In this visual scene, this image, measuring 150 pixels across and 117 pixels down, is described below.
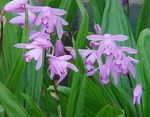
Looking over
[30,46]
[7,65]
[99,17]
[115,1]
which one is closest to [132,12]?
[99,17]

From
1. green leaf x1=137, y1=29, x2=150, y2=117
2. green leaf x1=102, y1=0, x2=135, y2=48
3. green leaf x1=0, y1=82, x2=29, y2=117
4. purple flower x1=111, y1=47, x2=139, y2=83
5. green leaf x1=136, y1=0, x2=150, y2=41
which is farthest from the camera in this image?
green leaf x1=136, y1=0, x2=150, y2=41

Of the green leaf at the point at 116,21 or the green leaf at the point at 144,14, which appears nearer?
the green leaf at the point at 116,21

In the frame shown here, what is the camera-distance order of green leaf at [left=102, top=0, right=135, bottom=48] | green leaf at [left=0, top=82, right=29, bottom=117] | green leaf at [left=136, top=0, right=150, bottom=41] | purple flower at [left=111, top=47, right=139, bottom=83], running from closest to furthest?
1. green leaf at [left=0, top=82, right=29, bottom=117]
2. purple flower at [left=111, top=47, right=139, bottom=83]
3. green leaf at [left=102, top=0, right=135, bottom=48]
4. green leaf at [left=136, top=0, right=150, bottom=41]

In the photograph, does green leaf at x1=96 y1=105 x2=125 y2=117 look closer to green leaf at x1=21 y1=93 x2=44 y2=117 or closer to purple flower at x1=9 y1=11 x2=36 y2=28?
green leaf at x1=21 y1=93 x2=44 y2=117

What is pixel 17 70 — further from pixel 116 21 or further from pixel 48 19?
pixel 116 21

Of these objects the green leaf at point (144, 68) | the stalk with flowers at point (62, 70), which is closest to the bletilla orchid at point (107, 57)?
the stalk with flowers at point (62, 70)

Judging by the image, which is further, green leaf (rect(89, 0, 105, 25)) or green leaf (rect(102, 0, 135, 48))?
green leaf (rect(89, 0, 105, 25))

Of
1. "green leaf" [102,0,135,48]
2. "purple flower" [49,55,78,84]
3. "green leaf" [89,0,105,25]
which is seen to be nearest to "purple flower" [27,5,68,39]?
"purple flower" [49,55,78,84]

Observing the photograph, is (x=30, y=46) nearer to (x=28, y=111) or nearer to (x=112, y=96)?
(x=28, y=111)

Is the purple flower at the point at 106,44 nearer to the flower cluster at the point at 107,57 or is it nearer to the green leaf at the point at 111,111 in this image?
the flower cluster at the point at 107,57
